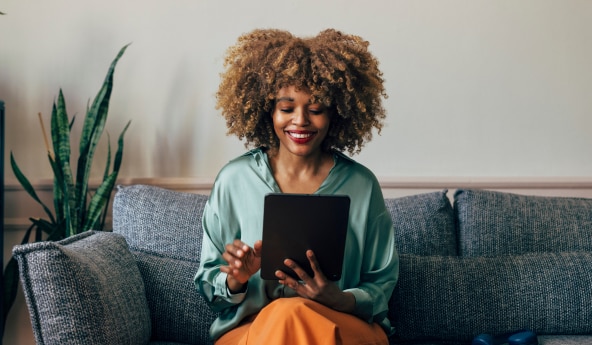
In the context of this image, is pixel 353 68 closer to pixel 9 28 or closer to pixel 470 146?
pixel 470 146

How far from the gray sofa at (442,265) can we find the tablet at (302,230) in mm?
425

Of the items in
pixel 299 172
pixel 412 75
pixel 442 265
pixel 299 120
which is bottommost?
pixel 442 265

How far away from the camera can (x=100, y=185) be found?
8.95 ft

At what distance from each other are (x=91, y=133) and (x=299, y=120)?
1.08 meters

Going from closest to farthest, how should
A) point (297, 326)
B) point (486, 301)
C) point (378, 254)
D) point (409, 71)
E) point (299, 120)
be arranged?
point (297, 326) < point (299, 120) < point (378, 254) < point (486, 301) < point (409, 71)

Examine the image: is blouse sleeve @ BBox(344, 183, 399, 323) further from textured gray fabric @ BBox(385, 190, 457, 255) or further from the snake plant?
the snake plant

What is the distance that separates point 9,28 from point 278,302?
176 centimetres

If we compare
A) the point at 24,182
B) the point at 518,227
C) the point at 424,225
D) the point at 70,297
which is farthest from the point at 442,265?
the point at 24,182

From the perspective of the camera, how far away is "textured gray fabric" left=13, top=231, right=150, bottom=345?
63.4 inches

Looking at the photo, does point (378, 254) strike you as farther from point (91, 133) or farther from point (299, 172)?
point (91, 133)

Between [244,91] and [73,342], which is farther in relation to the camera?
[244,91]

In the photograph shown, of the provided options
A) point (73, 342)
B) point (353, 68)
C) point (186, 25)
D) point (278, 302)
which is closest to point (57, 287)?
point (73, 342)

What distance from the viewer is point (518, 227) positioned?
7.45 ft

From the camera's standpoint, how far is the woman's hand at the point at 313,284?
1.67 m
